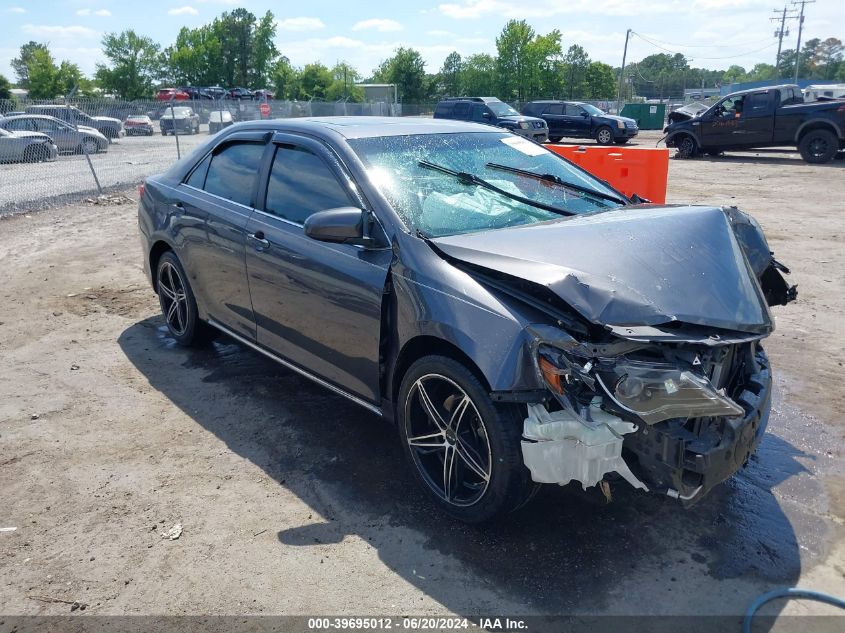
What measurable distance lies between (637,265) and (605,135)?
2648cm

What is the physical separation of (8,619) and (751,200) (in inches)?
520

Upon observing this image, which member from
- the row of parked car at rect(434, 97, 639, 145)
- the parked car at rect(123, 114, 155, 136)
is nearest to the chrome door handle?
the parked car at rect(123, 114, 155, 136)

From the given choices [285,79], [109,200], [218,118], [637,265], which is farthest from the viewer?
[285,79]

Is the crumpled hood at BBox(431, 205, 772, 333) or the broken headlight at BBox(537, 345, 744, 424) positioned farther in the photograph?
the crumpled hood at BBox(431, 205, 772, 333)

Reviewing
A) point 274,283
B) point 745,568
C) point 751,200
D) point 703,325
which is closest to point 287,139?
point 274,283

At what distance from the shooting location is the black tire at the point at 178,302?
17.6 feet

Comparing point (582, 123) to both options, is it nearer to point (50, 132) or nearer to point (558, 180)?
point (50, 132)

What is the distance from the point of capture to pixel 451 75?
2928 inches

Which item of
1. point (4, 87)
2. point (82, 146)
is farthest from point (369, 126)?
point (4, 87)

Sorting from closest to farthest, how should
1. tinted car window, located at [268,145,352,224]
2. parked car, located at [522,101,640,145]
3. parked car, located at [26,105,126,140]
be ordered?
1. tinted car window, located at [268,145,352,224]
2. parked car, located at [26,105,126,140]
3. parked car, located at [522,101,640,145]

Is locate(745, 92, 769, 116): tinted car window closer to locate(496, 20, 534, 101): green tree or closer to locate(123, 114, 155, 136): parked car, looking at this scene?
locate(123, 114, 155, 136): parked car

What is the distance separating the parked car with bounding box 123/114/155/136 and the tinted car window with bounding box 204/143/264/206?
19891 millimetres

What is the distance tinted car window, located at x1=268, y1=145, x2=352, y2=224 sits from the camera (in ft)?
12.9

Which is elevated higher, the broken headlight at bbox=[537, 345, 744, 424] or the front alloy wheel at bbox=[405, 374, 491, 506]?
the broken headlight at bbox=[537, 345, 744, 424]
